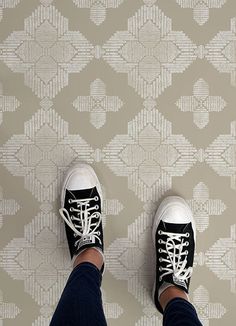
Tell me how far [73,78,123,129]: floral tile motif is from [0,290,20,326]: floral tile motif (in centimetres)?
50

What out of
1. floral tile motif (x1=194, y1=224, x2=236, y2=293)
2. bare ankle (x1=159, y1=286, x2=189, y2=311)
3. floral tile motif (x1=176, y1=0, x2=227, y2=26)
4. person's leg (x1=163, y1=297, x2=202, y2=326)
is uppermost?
floral tile motif (x1=176, y1=0, x2=227, y2=26)

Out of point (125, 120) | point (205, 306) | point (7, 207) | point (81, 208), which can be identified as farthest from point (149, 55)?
point (205, 306)

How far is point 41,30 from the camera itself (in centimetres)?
108

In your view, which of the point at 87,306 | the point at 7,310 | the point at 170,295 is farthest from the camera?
the point at 7,310

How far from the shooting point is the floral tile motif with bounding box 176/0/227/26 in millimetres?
1064

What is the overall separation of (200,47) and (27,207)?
1.89 feet

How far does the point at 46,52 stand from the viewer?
1078mm

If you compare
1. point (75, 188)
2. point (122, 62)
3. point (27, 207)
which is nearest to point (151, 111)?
point (122, 62)

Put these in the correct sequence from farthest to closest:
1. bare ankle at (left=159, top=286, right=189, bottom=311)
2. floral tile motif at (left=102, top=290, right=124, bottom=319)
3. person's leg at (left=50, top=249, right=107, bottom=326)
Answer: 1. floral tile motif at (left=102, top=290, right=124, bottom=319)
2. bare ankle at (left=159, top=286, right=189, bottom=311)
3. person's leg at (left=50, top=249, right=107, bottom=326)

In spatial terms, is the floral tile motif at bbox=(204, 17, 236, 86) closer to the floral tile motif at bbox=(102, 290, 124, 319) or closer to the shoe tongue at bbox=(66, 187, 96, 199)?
the shoe tongue at bbox=(66, 187, 96, 199)

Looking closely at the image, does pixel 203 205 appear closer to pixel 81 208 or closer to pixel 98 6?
pixel 81 208

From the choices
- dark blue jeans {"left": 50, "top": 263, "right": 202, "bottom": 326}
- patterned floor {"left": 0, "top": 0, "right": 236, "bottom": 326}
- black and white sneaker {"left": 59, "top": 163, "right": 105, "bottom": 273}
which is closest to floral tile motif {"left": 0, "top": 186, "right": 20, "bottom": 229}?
patterned floor {"left": 0, "top": 0, "right": 236, "bottom": 326}

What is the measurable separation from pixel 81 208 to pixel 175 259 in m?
0.26

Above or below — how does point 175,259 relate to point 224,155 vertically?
below
